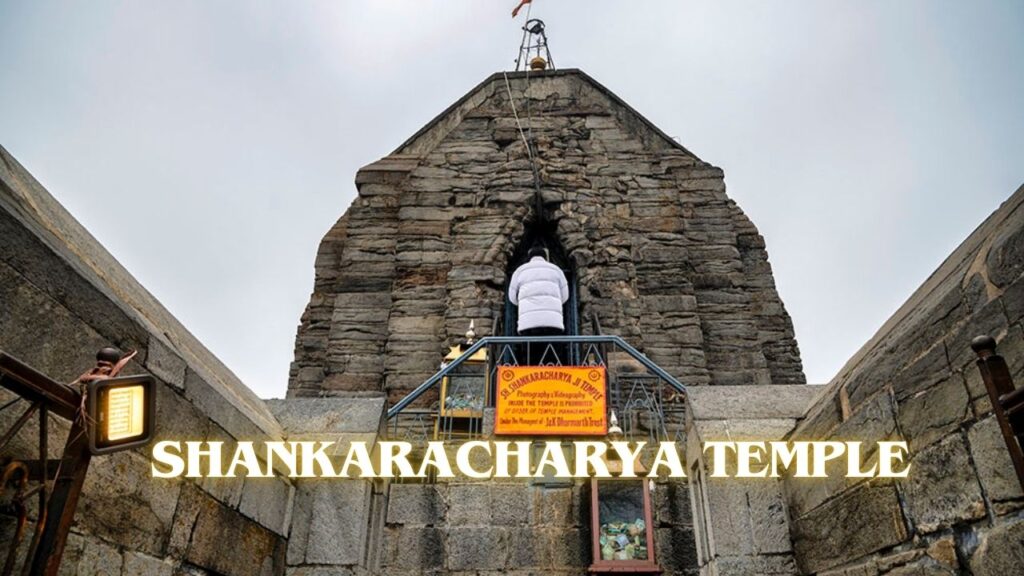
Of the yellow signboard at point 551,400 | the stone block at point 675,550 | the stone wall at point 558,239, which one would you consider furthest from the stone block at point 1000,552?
the stone wall at point 558,239

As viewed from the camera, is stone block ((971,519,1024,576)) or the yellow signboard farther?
the yellow signboard

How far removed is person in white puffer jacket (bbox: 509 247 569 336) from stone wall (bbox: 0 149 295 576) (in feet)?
11.4

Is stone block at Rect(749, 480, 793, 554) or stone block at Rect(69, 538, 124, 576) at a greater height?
stone block at Rect(749, 480, 793, 554)

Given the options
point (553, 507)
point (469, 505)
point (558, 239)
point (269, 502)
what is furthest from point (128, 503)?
point (558, 239)

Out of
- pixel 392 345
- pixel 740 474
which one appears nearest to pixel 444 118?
pixel 392 345

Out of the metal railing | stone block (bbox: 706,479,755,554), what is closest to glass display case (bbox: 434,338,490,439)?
the metal railing

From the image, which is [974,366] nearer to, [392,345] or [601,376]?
[601,376]

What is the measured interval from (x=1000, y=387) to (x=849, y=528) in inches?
52.4

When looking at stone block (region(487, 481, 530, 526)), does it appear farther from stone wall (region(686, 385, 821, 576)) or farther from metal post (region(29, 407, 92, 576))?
metal post (region(29, 407, 92, 576))

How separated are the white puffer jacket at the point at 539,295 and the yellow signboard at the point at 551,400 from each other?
156cm

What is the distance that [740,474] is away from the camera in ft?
11.6

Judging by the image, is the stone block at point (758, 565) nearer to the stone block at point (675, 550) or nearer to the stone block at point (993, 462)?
the stone block at point (675, 550)

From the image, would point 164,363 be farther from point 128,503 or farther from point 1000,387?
point 1000,387

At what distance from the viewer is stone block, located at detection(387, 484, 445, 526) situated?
172 inches
